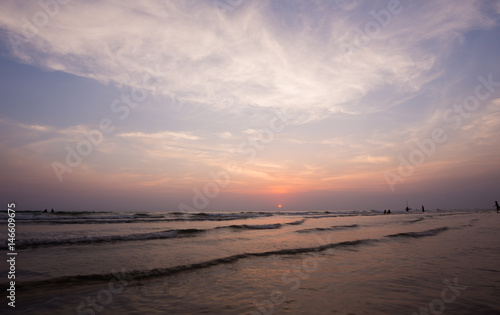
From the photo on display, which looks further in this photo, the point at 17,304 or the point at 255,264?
the point at 255,264

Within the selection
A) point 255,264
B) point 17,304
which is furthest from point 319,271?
point 17,304

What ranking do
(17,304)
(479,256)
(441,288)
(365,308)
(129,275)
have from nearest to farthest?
1. (365,308)
2. (17,304)
3. (441,288)
4. (129,275)
5. (479,256)

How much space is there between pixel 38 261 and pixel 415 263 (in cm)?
1562

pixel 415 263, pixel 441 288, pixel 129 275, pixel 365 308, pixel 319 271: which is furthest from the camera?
pixel 415 263

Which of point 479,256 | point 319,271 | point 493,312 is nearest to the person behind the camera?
point 493,312

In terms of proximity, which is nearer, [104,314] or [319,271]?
[104,314]

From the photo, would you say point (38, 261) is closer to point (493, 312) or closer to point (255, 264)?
point (255, 264)

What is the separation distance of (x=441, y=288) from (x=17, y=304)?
36.8 ft

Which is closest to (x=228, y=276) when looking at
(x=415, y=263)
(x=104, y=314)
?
(x=104, y=314)

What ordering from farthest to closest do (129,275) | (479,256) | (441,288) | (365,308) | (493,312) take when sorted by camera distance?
(479,256) < (129,275) < (441,288) < (365,308) < (493,312)

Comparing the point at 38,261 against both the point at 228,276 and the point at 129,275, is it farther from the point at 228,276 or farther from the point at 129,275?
the point at 228,276

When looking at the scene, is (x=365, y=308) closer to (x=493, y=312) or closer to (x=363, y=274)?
(x=493, y=312)

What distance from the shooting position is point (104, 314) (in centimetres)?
598

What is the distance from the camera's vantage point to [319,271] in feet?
32.3
